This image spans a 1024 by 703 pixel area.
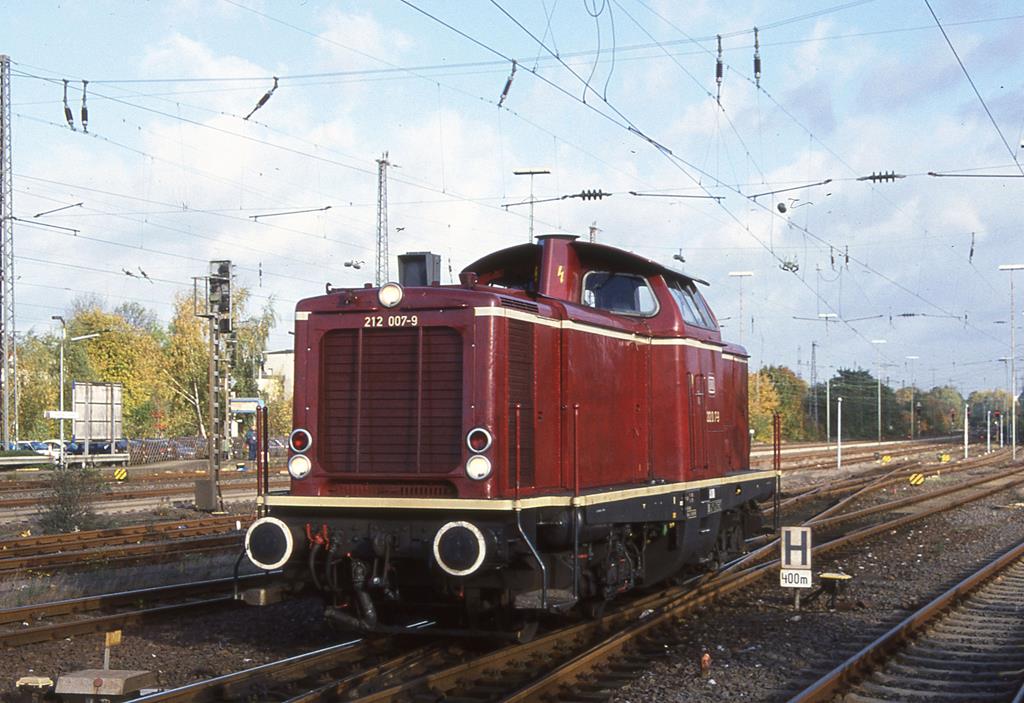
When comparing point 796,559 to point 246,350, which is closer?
point 796,559

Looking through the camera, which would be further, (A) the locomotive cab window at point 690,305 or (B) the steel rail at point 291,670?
(A) the locomotive cab window at point 690,305

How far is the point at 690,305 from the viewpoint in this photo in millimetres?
11305

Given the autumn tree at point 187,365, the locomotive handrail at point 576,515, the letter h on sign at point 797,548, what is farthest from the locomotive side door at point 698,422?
the autumn tree at point 187,365

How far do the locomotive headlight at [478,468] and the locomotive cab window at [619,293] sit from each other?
2.67 meters

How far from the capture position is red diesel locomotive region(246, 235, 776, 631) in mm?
7910

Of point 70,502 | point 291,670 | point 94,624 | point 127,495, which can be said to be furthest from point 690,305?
point 127,495

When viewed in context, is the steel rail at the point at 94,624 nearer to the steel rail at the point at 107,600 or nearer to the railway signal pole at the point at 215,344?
the steel rail at the point at 107,600

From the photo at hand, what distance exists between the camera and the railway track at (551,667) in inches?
280

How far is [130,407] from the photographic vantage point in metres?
59.3

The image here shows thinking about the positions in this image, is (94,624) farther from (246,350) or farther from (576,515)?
(246,350)

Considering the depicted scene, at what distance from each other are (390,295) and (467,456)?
1.42 m

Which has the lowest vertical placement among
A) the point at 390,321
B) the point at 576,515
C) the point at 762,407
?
the point at 576,515

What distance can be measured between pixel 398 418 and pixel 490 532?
1.31 m

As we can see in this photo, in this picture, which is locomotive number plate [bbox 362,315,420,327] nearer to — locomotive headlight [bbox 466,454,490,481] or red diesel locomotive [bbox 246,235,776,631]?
red diesel locomotive [bbox 246,235,776,631]
